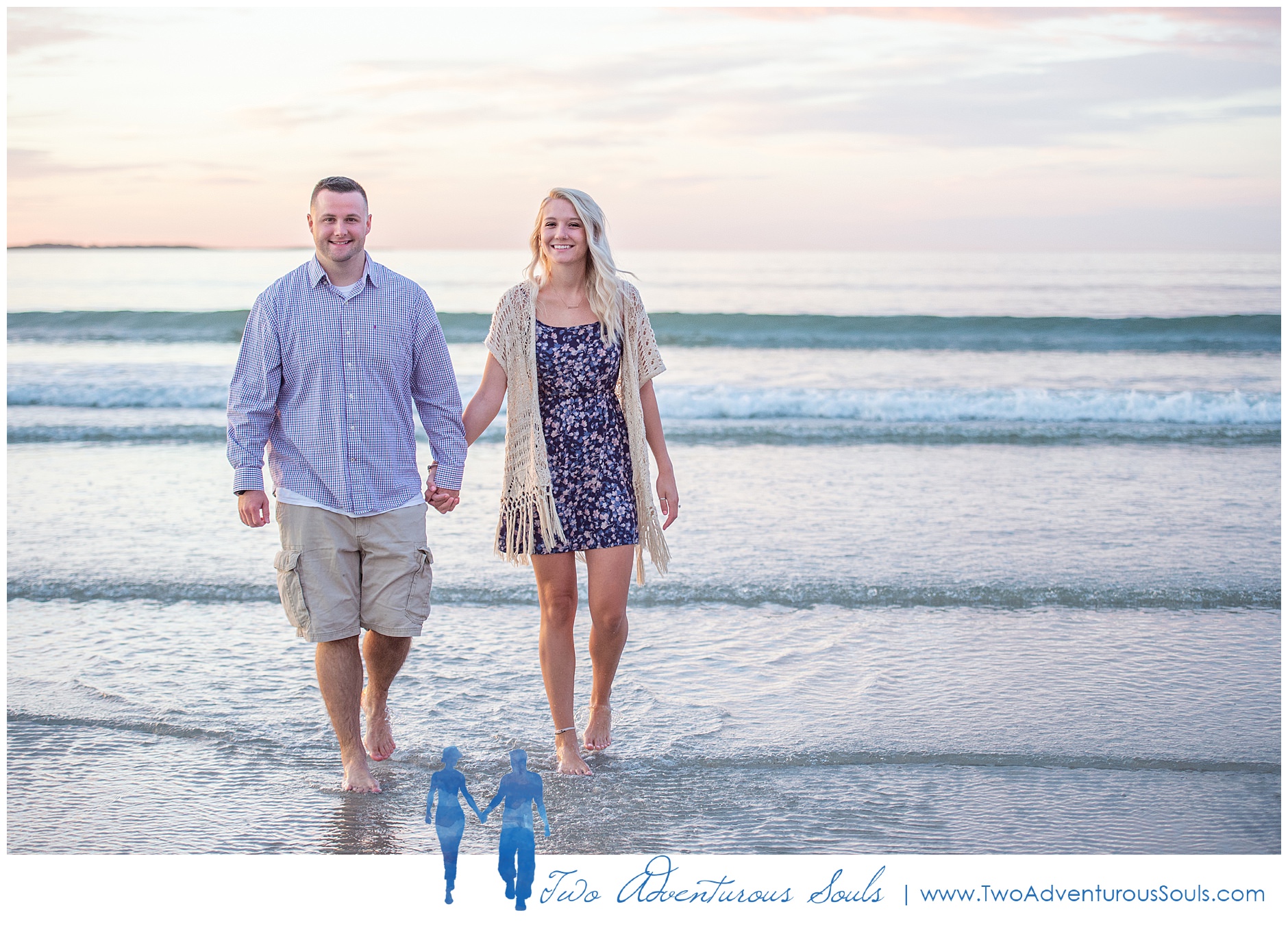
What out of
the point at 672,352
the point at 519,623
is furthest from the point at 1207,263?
the point at 519,623

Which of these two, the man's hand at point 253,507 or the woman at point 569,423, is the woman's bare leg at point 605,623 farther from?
the man's hand at point 253,507

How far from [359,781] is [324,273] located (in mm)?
1564

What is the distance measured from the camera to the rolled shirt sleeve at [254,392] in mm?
3178

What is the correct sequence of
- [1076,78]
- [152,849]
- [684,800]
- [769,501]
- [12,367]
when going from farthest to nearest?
1. [1076,78]
2. [12,367]
3. [769,501]
4. [684,800]
5. [152,849]

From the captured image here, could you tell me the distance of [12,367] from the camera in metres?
16.2

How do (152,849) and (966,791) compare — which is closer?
(152,849)

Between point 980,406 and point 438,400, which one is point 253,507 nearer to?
point 438,400

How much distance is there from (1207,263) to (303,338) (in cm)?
3762

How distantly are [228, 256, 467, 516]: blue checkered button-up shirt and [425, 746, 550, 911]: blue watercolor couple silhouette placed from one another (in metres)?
0.86

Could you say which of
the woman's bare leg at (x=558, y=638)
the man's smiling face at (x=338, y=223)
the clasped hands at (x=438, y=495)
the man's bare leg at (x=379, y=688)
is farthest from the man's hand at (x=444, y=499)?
the man's smiling face at (x=338, y=223)

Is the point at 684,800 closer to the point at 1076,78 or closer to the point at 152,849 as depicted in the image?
the point at 152,849

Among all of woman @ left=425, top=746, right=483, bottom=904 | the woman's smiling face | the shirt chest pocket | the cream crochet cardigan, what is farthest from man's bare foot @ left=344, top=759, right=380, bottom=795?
the woman's smiling face

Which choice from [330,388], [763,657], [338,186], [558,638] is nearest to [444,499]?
[330,388]

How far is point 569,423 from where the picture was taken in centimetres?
357
